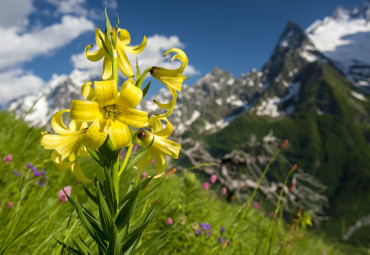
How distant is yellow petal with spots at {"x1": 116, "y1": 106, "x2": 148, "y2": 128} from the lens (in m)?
1.19

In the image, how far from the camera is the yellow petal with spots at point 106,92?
1.16m

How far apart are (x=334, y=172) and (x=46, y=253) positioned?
528 feet

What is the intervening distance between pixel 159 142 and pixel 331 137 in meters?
175

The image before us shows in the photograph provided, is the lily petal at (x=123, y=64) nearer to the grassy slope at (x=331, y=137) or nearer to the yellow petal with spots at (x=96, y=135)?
the yellow petal with spots at (x=96, y=135)

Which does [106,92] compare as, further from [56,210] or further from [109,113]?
[56,210]

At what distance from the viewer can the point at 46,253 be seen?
76.4 inches

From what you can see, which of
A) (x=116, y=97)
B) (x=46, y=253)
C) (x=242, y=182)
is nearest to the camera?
(x=116, y=97)

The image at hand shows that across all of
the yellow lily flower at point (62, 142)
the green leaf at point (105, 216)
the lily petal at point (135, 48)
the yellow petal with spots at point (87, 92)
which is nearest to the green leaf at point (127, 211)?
the green leaf at point (105, 216)

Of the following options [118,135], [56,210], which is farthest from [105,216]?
[56,210]

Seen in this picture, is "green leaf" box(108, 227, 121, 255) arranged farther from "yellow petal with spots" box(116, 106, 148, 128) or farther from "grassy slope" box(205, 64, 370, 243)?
"grassy slope" box(205, 64, 370, 243)

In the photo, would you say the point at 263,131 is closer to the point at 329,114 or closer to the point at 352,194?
the point at 329,114

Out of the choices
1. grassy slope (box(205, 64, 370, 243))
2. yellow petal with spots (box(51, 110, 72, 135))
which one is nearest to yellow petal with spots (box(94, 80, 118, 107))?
yellow petal with spots (box(51, 110, 72, 135))

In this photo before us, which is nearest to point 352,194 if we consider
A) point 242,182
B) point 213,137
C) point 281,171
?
point 281,171

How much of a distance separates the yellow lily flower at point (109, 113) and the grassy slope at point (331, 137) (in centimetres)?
12651
